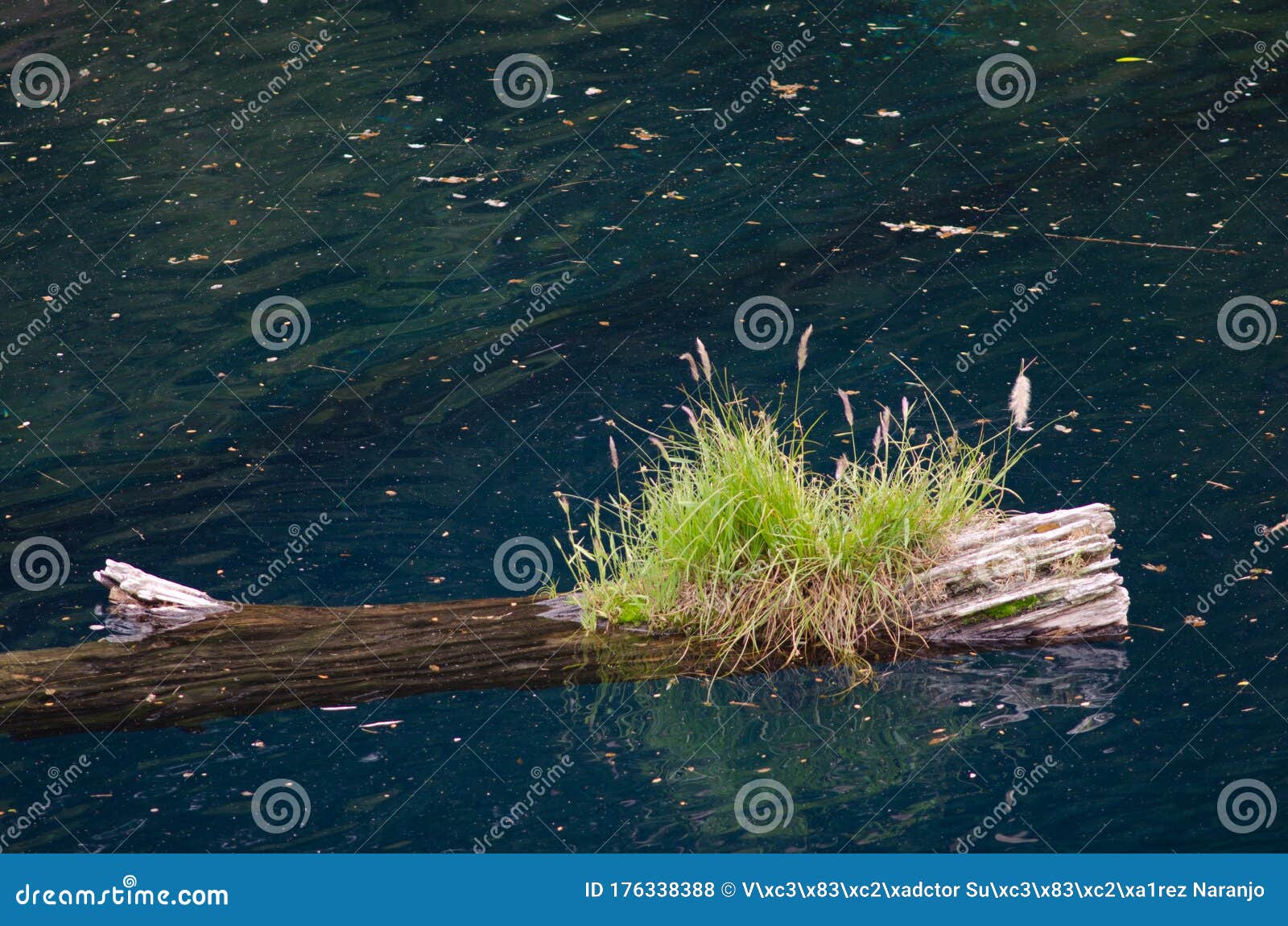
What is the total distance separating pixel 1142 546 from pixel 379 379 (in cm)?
366

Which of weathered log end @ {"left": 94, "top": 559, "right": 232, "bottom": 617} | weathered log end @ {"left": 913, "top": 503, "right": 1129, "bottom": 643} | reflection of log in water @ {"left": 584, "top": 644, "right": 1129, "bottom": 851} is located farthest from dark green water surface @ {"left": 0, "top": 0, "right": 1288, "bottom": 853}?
weathered log end @ {"left": 94, "top": 559, "right": 232, "bottom": 617}

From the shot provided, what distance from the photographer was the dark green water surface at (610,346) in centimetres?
393

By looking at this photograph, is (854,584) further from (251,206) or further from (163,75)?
(163,75)

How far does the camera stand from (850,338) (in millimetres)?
6672

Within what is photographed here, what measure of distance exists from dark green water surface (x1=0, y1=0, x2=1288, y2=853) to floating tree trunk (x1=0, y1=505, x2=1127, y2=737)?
88 mm

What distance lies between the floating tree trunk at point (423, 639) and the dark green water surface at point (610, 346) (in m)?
0.09

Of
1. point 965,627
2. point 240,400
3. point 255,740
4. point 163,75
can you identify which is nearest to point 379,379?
point 240,400

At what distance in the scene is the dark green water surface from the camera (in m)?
3.93
